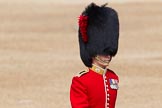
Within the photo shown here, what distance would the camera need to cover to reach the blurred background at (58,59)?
33.3 feet

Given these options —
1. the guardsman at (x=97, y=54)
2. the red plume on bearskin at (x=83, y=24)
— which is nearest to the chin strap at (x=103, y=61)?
the guardsman at (x=97, y=54)

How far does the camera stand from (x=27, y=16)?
24125mm

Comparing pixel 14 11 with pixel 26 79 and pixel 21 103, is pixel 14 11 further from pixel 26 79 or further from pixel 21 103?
pixel 21 103

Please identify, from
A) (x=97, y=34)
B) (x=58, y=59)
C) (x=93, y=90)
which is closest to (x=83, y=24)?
(x=97, y=34)

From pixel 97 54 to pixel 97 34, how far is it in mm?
126

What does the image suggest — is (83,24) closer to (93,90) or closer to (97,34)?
(97,34)

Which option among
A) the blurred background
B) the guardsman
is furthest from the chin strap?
the blurred background

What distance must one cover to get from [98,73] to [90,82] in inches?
3.7

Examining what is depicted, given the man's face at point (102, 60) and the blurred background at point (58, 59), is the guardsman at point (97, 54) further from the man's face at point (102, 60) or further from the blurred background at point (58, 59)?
the blurred background at point (58, 59)

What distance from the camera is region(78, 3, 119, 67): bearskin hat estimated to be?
174 inches

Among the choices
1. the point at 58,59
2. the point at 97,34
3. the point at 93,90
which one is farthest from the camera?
the point at 58,59

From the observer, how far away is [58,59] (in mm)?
13789

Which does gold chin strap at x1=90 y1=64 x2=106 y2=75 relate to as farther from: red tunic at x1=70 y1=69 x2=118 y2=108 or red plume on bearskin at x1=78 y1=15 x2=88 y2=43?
red plume on bearskin at x1=78 y1=15 x2=88 y2=43

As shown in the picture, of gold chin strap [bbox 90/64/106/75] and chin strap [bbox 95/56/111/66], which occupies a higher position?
chin strap [bbox 95/56/111/66]
